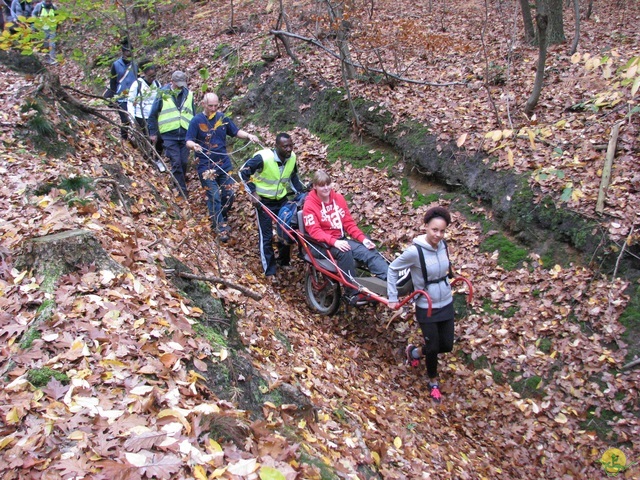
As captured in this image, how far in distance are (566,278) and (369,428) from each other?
353 centimetres

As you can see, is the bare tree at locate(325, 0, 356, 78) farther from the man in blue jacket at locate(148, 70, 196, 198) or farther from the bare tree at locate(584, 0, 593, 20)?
the bare tree at locate(584, 0, 593, 20)

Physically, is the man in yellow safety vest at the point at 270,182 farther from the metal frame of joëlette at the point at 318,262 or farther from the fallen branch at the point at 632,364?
the fallen branch at the point at 632,364

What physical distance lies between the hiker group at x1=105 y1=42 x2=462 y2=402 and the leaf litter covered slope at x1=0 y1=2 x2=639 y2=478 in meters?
0.57

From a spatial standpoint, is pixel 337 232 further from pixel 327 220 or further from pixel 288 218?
pixel 288 218

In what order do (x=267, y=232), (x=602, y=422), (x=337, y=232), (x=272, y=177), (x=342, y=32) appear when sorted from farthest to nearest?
(x=342, y=32)
(x=267, y=232)
(x=272, y=177)
(x=337, y=232)
(x=602, y=422)

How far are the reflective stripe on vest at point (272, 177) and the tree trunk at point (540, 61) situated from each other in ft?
13.8

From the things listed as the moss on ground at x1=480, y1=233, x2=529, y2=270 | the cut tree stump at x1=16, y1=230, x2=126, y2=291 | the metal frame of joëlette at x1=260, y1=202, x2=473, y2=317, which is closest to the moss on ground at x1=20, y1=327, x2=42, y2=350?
the cut tree stump at x1=16, y1=230, x2=126, y2=291

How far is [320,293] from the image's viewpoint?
7.25 metres

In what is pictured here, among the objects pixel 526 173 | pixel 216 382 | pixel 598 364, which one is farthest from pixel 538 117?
pixel 216 382

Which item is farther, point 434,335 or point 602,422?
point 434,335

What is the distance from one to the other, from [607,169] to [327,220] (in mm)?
3909

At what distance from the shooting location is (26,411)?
264 cm

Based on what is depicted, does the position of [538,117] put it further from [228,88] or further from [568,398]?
[228,88]

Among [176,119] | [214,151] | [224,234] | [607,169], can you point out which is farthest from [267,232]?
[607,169]
